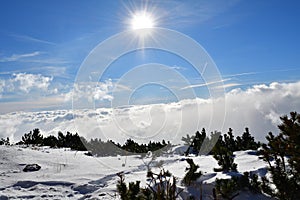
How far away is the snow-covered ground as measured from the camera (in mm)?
9406

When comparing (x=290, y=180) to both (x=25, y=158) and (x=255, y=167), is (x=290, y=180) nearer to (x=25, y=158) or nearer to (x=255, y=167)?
(x=255, y=167)

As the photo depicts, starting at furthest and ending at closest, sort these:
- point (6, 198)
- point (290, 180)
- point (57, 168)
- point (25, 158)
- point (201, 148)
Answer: point (201, 148) → point (25, 158) → point (57, 168) → point (6, 198) → point (290, 180)

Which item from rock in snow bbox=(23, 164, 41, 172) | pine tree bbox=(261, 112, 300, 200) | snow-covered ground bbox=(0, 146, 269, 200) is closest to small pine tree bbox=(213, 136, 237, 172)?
snow-covered ground bbox=(0, 146, 269, 200)

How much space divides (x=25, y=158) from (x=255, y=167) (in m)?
11.9

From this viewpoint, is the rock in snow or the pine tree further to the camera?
the rock in snow


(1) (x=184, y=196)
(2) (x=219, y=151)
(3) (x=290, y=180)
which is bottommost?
(1) (x=184, y=196)

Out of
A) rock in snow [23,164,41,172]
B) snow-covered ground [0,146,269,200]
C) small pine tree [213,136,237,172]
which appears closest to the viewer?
snow-covered ground [0,146,269,200]

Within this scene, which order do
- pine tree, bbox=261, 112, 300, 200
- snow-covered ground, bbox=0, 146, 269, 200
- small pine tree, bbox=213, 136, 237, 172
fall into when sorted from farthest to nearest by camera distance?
small pine tree, bbox=213, 136, 237, 172 → snow-covered ground, bbox=0, 146, 269, 200 → pine tree, bbox=261, 112, 300, 200

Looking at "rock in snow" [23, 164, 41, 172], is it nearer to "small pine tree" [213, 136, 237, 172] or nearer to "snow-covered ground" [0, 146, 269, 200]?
"snow-covered ground" [0, 146, 269, 200]

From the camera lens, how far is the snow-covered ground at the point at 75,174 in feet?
30.9

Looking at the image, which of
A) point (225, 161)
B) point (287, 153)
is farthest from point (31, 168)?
point (287, 153)

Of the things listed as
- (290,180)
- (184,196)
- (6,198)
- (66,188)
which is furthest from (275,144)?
(6,198)

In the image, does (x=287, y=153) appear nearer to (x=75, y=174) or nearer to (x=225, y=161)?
(x=225, y=161)

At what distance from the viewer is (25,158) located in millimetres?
15266
